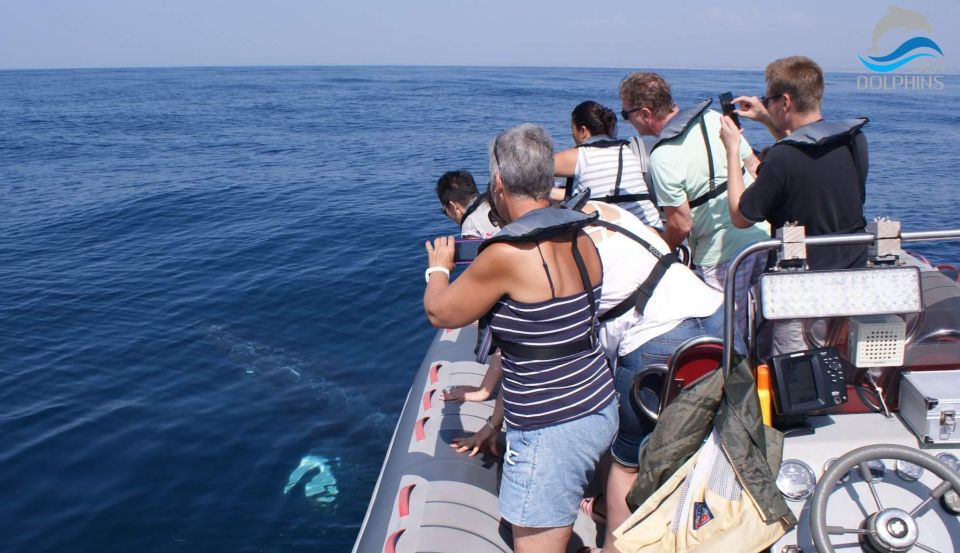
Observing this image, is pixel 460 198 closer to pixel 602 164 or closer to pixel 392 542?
pixel 602 164

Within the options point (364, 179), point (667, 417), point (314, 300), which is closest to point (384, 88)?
point (364, 179)

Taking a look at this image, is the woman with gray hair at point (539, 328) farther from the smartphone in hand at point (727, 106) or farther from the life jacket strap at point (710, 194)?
the smartphone in hand at point (727, 106)

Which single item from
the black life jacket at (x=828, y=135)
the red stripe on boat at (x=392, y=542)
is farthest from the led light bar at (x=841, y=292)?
the red stripe on boat at (x=392, y=542)

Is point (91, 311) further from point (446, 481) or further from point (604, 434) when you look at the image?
point (604, 434)

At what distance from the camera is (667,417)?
250cm

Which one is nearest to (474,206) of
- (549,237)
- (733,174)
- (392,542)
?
(733,174)

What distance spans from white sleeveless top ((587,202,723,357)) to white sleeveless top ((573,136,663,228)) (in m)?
0.81

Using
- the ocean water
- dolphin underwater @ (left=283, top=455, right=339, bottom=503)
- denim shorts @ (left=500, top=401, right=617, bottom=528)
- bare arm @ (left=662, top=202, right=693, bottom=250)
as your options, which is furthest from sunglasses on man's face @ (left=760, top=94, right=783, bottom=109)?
dolphin underwater @ (left=283, top=455, right=339, bottom=503)

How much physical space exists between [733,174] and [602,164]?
0.61 meters

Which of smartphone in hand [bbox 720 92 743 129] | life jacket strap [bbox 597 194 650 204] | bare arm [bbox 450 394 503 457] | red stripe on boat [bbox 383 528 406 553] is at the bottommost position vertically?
red stripe on boat [bbox 383 528 406 553]

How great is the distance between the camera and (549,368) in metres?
2.34

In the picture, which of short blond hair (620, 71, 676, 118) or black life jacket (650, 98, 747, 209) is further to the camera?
short blond hair (620, 71, 676, 118)

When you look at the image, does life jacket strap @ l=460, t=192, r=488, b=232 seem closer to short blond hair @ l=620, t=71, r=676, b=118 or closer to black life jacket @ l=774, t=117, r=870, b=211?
short blond hair @ l=620, t=71, r=676, b=118

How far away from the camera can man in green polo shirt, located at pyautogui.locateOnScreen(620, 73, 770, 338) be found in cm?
340
